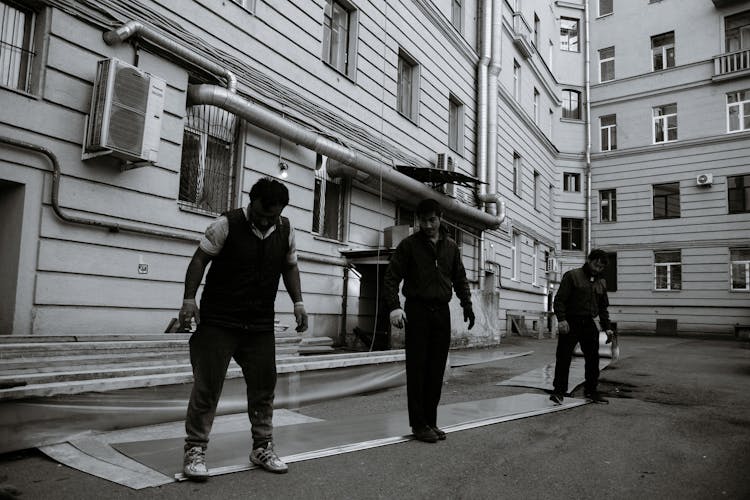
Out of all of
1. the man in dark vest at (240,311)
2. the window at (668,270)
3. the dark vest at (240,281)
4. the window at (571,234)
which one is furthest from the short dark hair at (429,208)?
the window at (571,234)

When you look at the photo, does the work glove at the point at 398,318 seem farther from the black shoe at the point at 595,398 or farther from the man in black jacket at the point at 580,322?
the black shoe at the point at 595,398

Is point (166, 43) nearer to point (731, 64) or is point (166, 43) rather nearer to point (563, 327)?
point (563, 327)

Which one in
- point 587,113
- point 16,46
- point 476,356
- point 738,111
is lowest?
point 476,356

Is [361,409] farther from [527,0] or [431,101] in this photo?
[527,0]

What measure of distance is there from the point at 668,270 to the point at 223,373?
26231 millimetres

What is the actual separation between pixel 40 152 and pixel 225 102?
270 centimetres

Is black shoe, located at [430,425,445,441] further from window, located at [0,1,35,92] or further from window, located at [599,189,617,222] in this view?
window, located at [599,189,617,222]

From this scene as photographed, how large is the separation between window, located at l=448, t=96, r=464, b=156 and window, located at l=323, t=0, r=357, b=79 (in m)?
5.45

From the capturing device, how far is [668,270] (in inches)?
1003

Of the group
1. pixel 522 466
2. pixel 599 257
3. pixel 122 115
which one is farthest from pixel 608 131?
pixel 522 466

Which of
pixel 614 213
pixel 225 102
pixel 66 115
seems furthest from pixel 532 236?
pixel 66 115

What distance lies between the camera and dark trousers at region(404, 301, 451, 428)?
4.73m

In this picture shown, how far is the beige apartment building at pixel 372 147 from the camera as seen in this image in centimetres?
648

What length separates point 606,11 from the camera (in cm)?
2862
